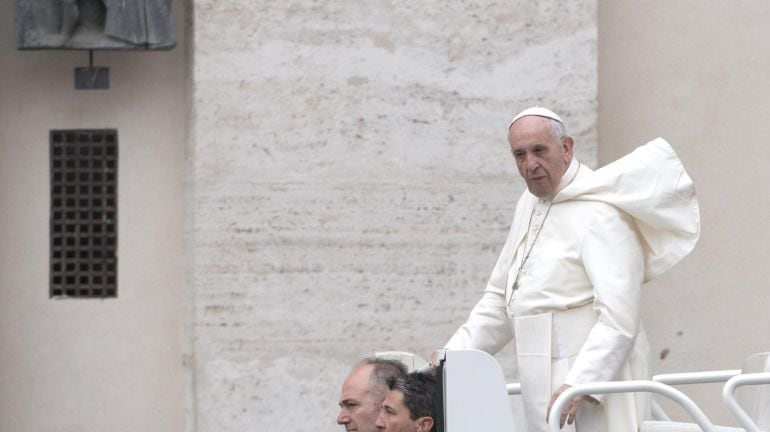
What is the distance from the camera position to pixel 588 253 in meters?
5.54

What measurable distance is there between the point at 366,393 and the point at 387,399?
5.6 inches

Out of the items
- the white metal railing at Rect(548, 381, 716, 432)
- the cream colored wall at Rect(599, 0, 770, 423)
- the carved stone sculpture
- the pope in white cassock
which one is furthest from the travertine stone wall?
the white metal railing at Rect(548, 381, 716, 432)

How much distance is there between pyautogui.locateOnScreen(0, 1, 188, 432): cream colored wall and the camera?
28.5ft

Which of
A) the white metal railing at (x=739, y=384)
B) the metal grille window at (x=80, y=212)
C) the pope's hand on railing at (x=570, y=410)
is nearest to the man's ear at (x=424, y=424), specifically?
the pope's hand on railing at (x=570, y=410)

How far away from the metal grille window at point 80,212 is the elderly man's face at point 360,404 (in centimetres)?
364

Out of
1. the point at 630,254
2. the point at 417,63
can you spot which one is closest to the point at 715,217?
the point at 417,63

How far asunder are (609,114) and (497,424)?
4.31m

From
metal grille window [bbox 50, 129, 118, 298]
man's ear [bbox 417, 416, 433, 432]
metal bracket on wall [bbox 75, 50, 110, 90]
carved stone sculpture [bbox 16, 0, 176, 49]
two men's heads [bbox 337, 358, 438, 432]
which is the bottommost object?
man's ear [bbox 417, 416, 433, 432]

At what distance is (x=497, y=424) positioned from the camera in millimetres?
4961

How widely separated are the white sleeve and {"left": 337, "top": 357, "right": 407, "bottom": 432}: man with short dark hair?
52cm

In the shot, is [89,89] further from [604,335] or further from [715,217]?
[604,335]

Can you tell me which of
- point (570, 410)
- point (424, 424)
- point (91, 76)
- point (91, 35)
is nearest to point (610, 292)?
point (570, 410)

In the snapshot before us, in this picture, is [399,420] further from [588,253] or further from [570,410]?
[588,253]

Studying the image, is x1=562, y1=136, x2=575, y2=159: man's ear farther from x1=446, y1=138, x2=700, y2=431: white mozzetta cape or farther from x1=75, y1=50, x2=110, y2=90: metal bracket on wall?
x1=75, y1=50, x2=110, y2=90: metal bracket on wall
